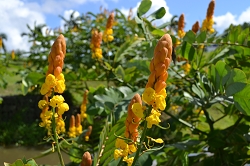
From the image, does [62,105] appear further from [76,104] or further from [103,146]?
[76,104]

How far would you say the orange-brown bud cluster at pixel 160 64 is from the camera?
559 millimetres

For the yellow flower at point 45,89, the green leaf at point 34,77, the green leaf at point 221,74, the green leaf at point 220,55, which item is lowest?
the yellow flower at point 45,89

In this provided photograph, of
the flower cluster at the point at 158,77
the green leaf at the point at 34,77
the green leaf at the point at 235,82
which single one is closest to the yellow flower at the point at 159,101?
the flower cluster at the point at 158,77

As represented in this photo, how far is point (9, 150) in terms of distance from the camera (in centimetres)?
655

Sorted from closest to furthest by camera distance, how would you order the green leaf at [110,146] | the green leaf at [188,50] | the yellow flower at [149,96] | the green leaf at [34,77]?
the yellow flower at [149,96] → the green leaf at [110,146] → the green leaf at [34,77] → the green leaf at [188,50]

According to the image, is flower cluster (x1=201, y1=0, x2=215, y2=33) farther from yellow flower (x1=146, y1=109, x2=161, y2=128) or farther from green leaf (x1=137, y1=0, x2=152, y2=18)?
yellow flower (x1=146, y1=109, x2=161, y2=128)

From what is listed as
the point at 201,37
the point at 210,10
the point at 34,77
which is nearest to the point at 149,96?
the point at 34,77

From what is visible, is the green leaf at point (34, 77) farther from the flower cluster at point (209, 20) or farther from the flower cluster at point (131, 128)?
the flower cluster at point (209, 20)

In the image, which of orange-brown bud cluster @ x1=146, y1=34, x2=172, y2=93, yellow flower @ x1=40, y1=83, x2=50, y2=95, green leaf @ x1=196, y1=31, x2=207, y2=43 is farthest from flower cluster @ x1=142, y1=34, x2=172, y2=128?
green leaf @ x1=196, y1=31, x2=207, y2=43

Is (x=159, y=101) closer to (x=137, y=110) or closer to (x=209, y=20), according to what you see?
(x=137, y=110)

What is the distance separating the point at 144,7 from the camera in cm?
129

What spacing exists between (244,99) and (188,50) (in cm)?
48

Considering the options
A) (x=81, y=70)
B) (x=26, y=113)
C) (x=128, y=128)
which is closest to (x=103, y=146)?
(x=128, y=128)

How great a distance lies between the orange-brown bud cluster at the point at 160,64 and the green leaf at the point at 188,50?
0.79m
